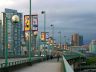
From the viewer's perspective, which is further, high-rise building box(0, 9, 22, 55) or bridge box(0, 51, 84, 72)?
high-rise building box(0, 9, 22, 55)

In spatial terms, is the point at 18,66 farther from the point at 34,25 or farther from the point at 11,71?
the point at 34,25

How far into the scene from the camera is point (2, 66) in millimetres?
35406

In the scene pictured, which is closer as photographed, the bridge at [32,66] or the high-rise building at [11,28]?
the bridge at [32,66]

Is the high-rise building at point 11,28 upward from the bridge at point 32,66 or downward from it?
upward

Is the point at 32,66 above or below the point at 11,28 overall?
below

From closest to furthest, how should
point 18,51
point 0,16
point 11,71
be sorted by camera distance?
point 11,71
point 0,16
point 18,51

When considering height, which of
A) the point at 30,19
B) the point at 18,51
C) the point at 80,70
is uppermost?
the point at 30,19

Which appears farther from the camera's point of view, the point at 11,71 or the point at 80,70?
the point at 80,70

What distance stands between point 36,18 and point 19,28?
70.3 ft

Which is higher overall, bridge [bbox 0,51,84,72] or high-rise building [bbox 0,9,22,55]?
high-rise building [bbox 0,9,22,55]

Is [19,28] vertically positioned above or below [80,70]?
above

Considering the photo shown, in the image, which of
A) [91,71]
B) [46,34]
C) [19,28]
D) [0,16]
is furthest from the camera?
[91,71]

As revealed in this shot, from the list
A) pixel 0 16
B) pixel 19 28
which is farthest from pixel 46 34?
pixel 0 16

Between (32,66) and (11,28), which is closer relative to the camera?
(32,66)
